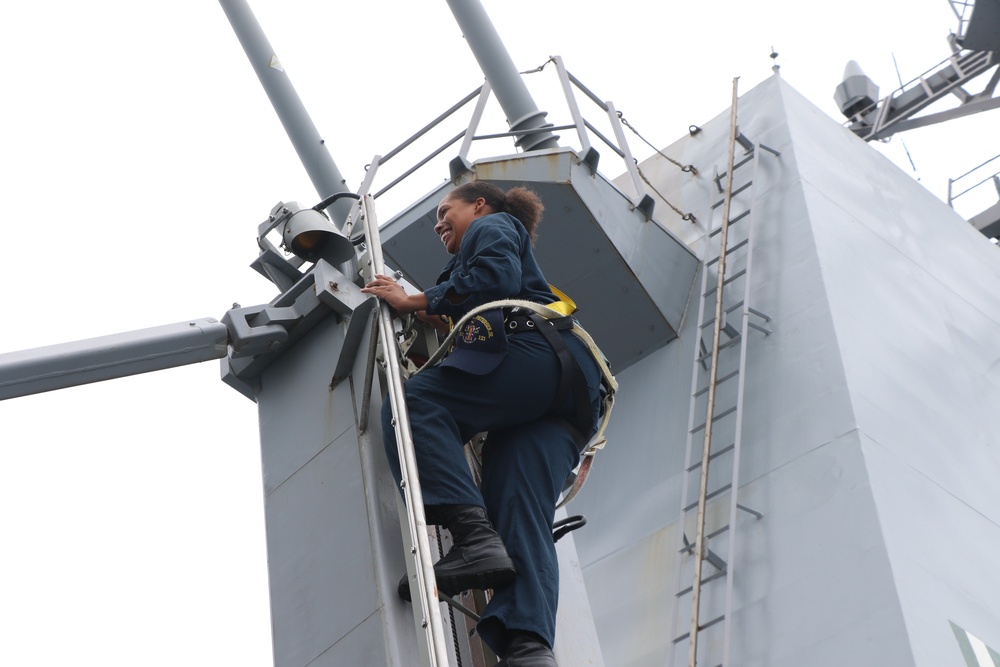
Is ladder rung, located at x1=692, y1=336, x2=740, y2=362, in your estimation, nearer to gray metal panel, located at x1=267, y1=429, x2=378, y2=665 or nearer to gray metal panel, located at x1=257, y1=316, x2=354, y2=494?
gray metal panel, located at x1=257, y1=316, x2=354, y2=494

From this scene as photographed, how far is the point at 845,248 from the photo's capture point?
8898 millimetres

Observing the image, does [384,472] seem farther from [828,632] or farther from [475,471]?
[828,632]

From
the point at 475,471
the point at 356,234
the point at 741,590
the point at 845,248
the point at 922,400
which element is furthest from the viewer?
the point at 845,248

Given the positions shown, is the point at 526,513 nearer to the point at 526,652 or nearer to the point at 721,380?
the point at 526,652

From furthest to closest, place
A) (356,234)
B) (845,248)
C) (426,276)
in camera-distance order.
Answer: (426,276) → (845,248) → (356,234)

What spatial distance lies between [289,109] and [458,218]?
291cm

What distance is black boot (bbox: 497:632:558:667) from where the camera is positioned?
392 centimetres

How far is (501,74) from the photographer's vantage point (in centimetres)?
1010

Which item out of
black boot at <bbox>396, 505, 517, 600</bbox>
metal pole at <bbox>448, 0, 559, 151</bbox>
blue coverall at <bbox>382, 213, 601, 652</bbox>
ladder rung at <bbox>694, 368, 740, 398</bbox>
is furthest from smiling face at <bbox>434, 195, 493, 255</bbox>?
metal pole at <bbox>448, 0, 559, 151</bbox>

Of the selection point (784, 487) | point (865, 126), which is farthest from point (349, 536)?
point (865, 126)

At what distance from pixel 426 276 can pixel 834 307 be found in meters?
2.96

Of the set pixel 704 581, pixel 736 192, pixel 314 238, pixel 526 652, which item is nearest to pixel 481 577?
pixel 526 652

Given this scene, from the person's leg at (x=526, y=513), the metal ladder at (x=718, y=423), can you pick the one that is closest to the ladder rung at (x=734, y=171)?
the metal ladder at (x=718, y=423)

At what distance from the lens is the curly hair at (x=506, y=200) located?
507 cm
